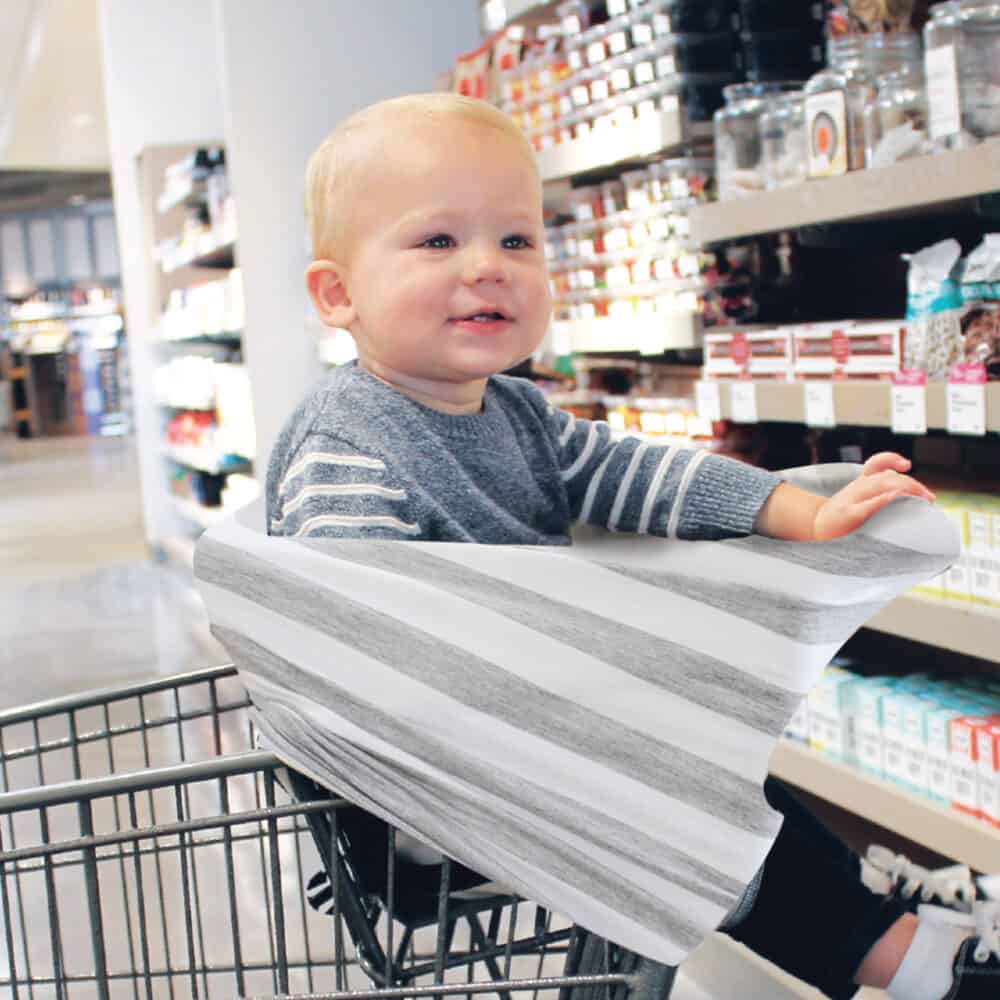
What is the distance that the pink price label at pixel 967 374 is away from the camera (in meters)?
2.10

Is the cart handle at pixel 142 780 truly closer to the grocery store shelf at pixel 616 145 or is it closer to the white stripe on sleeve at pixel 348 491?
the white stripe on sleeve at pixel 348 491

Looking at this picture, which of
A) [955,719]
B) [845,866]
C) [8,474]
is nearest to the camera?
[845,866]

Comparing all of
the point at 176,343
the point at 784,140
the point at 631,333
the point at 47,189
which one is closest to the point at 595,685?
the point at 784,140

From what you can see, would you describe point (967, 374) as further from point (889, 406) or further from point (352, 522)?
point (352, 522)

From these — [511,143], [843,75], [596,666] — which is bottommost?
[596,666]

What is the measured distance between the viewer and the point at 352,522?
4.13 feet

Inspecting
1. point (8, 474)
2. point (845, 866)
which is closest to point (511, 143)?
point (845, 866)

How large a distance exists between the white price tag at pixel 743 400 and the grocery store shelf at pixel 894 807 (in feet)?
2.02

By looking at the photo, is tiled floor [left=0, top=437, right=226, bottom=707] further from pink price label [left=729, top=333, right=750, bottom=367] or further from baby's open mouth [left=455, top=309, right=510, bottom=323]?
baby's open mouth [left=455, top=309, right=510, bottom=323]

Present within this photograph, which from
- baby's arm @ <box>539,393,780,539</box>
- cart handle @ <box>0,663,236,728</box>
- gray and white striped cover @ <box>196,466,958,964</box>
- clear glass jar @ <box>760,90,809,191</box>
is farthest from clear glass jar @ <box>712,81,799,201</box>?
gray and white striped cover @ <box>196,466,958,964</box>

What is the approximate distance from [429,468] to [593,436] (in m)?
0.29

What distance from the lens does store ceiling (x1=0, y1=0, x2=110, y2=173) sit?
9898 mm

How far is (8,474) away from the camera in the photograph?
49.9ft

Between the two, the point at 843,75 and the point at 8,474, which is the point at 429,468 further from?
the point at 8,474
